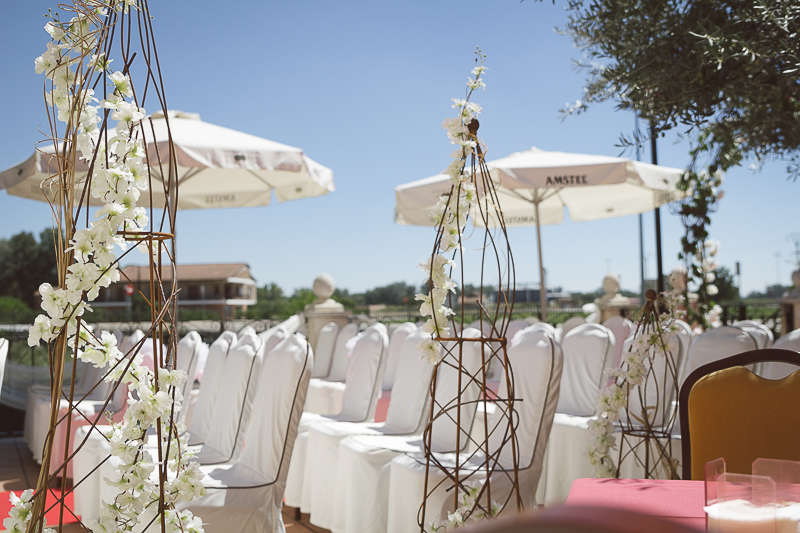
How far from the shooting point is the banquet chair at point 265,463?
226 centimetres

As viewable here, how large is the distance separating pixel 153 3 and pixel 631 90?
2304mm

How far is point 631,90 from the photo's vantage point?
10.1ft

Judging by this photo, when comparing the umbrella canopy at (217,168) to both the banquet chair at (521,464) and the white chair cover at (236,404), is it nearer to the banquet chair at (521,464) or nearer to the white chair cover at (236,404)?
the white chair cover at (236,404)

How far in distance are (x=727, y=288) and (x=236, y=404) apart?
862cm

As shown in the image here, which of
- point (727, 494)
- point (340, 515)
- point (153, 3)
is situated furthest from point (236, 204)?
point (727, 494)

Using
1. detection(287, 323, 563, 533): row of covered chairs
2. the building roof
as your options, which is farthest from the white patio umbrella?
the building roof

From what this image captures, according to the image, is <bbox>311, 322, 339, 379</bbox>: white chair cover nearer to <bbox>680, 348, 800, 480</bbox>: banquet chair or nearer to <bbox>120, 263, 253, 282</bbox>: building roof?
<bbox>680, 348, 800, 480</bbox>: banquet chair

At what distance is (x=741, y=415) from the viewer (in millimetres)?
1847

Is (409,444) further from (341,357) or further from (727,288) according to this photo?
(727,288)

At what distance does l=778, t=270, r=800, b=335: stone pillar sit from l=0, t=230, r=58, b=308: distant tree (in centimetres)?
1708

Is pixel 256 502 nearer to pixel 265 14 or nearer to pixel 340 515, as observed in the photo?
pixel 340 515

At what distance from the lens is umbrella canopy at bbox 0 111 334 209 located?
4.77 metres

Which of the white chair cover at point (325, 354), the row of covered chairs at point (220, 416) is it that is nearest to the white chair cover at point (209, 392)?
the row of covered chairs at point (220, 416)

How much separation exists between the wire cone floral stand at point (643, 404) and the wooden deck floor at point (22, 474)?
155cm
